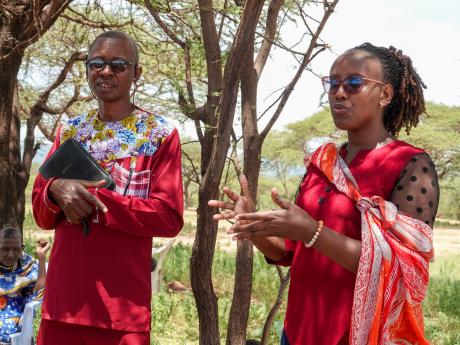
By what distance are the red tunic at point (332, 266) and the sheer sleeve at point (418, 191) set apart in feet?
0.09

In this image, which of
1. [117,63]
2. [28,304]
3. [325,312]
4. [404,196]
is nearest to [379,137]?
[404,196]

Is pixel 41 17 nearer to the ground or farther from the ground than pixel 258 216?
farther from the ground

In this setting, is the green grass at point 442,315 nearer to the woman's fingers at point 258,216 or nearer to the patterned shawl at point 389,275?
the patterned shawl at point 389,275

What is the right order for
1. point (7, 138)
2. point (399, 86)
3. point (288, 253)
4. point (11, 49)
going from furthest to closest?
point (7, 138), point (11, 49), point (288, 253), point (399, 86)

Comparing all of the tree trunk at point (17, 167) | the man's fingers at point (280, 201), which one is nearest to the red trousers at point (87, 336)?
the man's fingers at point (280, 201)

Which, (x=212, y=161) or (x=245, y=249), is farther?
(x=245, y=249)

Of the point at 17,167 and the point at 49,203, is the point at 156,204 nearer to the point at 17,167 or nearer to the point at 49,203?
the point at 49,203

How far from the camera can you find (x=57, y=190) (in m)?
2.27

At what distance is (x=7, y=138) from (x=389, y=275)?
550 centimetres

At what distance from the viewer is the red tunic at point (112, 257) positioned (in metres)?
2.26

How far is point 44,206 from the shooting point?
2.31 meters

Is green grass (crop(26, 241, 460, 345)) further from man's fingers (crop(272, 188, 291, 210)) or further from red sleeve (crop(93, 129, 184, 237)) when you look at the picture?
man's fingers (crop(272, 188, 291, 210))

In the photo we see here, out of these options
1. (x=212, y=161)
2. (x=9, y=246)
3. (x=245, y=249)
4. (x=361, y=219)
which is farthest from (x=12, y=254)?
(x=361, y=219)

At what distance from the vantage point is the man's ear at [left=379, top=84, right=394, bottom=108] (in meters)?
1.96
